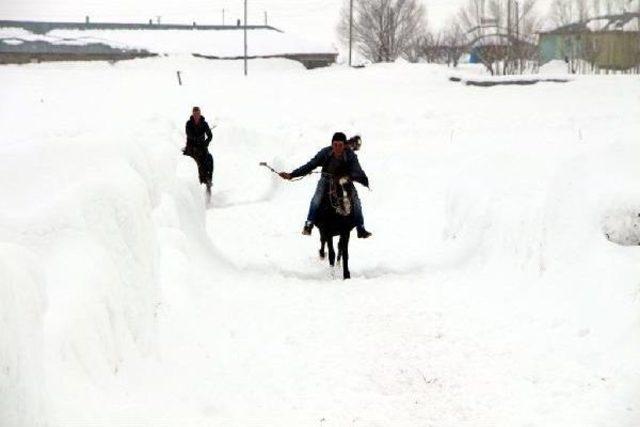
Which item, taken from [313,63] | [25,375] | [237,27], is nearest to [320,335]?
[25,375]

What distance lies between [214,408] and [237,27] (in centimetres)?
5665

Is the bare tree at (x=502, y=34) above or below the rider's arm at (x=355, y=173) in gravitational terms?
above

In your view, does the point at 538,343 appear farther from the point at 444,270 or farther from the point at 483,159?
the point at 483,159

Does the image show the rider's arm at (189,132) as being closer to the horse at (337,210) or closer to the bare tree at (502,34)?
the horse at (337,210)

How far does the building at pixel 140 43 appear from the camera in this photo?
48562mm

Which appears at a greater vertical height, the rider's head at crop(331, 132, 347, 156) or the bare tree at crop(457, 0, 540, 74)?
the bare tree at crop(457, 0, 540, 74)

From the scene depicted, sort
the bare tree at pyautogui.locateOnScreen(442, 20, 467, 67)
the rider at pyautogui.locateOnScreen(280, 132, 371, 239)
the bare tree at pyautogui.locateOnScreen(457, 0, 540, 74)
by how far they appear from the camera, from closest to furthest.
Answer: the rider at pyautogui.locateOnScreen(280, 132, 371, 239), the bare tree at pyautogui.locateOnScreen(457, 0, 540, 74), the bare tree at pyautogui.locateOnScreen(442, 20, 467, 67)

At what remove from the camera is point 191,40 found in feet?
176

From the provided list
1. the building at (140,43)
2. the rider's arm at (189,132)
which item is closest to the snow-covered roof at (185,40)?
the building at (140,43)

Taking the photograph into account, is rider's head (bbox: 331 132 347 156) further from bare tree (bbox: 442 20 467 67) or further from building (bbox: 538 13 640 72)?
bare tree (bbox: 442 20 467 67)

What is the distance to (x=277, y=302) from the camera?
25.7 feet

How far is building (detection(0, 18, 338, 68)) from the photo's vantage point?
159ft

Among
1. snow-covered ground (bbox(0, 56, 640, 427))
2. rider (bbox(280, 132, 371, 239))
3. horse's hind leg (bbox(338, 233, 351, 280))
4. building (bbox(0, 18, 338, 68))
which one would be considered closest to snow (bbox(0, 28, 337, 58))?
building (bbox(0, 18, 338, 68))

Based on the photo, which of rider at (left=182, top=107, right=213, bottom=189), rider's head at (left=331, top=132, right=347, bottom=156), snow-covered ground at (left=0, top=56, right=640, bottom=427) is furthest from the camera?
rider at (left=182, top=107, right=213, bottom=189)
